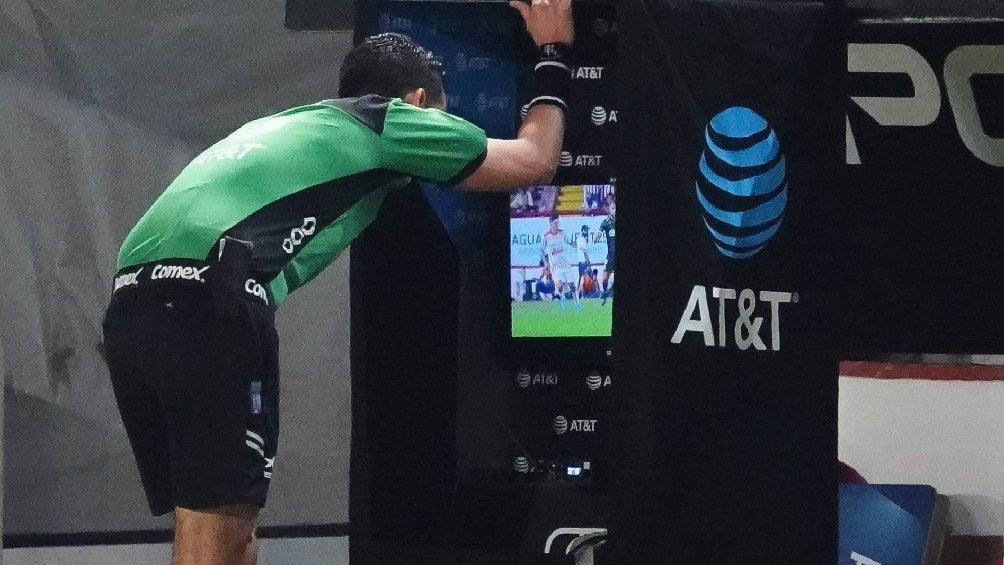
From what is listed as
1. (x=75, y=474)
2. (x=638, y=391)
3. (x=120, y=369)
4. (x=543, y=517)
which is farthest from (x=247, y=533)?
(x=75, y=474)

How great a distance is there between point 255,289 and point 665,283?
2.60 feet

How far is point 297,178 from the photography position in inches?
90.1

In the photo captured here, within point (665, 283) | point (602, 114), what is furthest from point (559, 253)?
point (665, 283)

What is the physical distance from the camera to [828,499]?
2482 millimetres

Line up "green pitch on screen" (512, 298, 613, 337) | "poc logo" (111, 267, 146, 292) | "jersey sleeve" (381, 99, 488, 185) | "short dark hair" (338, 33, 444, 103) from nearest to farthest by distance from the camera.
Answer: "poc logo" (111, 267, 146, 292)
"jersey sleeve" (381, 99, 488, 185)
"short dark hair" (338, 33, 444, 103)
"green pitch on screen" (512, 298, 613, 337)

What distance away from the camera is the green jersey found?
7.27 feet

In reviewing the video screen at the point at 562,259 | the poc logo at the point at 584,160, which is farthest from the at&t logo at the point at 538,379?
the poc logo at the point at 584,160

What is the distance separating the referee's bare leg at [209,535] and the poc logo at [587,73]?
138 cm

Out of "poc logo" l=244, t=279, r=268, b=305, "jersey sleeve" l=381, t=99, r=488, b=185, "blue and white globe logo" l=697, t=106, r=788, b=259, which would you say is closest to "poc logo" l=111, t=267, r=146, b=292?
"poc logo" l=244, t=279, r=268, b=305

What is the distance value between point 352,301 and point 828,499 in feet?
3.78

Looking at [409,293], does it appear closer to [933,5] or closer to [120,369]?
[120,369]

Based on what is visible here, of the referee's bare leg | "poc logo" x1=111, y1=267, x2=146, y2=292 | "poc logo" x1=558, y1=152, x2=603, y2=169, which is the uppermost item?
"poc logo" x1=558, y1=152, x2=603, y2=169

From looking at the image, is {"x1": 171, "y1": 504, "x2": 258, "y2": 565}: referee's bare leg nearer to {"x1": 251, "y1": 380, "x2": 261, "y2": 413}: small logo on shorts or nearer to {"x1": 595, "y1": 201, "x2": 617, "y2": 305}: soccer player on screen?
{"x1": 251, "y1": 380, "x2": 261, "y2": 413}: small logo on shorts

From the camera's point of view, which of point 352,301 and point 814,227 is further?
point 352,301
